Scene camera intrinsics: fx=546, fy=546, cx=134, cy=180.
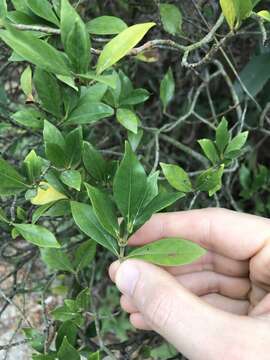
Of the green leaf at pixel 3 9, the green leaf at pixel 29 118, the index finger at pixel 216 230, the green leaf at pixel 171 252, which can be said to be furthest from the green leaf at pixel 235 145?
the green leaf at pixel 3 9

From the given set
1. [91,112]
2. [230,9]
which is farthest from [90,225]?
[230,9]

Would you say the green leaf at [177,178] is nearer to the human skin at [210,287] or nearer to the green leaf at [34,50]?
the human skin at [210,287]

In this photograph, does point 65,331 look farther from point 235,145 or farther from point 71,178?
point 235,145

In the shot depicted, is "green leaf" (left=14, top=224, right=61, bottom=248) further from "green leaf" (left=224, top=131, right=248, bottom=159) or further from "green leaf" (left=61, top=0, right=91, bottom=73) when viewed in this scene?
"green leaf" (left=224, top=131, right=248, bottom=159)

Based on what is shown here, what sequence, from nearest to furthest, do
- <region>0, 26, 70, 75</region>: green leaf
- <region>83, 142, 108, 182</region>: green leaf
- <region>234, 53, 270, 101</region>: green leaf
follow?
<region>0, 26, 70, 75</region>: green leaf → <region>83, 142, 108, 182</region>: green leaf → <region>234, 53, 270, 101</region>: green leaf

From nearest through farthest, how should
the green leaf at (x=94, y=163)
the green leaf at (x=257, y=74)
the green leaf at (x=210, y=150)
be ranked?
the green leaf at (x=94, y=163), the green leaf at (x=210, y=150), the green leaf at (x=257, y=74)

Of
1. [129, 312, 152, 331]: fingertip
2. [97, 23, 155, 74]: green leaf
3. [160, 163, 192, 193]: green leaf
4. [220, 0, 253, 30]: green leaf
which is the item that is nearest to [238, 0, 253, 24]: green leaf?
[220, 0, 253, 30]: green leaf

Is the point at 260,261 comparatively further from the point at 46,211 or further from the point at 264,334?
the point at 46,211
